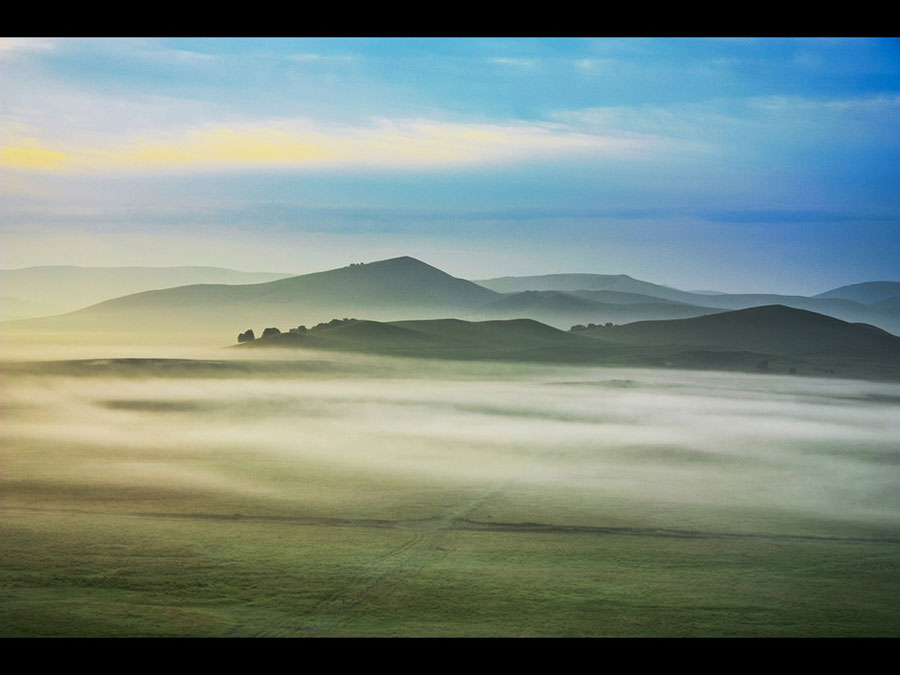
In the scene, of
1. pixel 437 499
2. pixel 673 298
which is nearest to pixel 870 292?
pixel 673 298

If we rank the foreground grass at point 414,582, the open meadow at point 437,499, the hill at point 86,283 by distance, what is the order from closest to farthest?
the foreground grass at point 414,582 → the open meadow at point 437,499 → the hill at point 86,283

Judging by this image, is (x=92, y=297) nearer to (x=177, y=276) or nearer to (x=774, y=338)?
(x=177, y=276)

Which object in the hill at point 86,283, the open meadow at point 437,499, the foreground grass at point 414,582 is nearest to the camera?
the foreground grass at point 414,582

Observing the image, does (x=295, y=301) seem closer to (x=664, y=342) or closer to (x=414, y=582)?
(x=664, y=342)

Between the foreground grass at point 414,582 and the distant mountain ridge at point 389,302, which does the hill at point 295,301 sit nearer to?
the distant mountain ridge at point 389,302

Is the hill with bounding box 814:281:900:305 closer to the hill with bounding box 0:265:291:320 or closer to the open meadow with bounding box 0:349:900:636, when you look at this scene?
the open meadow with bounding box 0:349:900:636

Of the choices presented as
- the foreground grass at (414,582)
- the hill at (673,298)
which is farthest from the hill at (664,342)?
the foreground grass at (414,582)

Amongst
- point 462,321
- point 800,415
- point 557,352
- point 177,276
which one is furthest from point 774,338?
point 177,276

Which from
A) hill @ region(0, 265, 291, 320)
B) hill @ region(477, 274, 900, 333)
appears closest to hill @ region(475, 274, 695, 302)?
hill @ region(477, 274, 900, 333)
